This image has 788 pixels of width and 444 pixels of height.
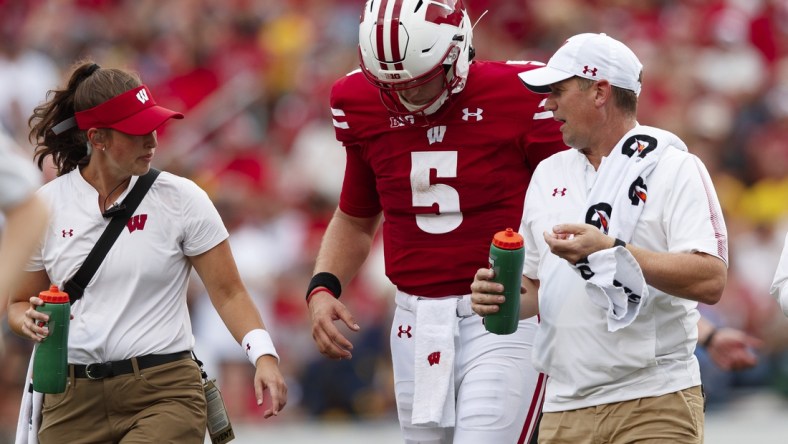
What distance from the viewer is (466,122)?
619cm

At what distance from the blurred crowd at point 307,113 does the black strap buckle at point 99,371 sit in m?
3.89

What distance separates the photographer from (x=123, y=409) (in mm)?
5953

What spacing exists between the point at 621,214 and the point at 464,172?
3.38 ft

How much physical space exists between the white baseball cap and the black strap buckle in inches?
78.8

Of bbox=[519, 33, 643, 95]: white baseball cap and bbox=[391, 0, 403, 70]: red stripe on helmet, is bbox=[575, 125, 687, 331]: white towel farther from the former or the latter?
bbox=[391, 0, 403, 70]: red stripe on helmet

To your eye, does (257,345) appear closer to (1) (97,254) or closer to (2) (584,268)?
(1) (97,254)

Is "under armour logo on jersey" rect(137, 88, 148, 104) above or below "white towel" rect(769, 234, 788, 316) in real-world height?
above

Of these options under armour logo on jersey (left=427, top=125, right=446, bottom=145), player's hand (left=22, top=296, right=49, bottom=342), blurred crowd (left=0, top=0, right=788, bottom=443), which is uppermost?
under armour logo on jersey (left=427, top=125, right=446, bottom=145)

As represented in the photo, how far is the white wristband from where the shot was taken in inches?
243

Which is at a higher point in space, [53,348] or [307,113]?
[53,348]

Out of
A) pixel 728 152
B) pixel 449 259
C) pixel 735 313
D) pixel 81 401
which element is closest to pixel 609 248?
pixel 449 259

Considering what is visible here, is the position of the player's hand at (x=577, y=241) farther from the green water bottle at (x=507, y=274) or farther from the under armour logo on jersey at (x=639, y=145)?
the under armour logo on jersey at (x=639, y=145)

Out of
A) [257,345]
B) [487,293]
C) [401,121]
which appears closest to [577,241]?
[487,293]

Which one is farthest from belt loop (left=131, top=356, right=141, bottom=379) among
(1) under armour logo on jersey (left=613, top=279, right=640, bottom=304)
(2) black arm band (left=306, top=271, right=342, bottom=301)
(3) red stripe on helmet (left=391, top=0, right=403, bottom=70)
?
(1) under armour logo on jersey (left=613, top=279, right=640, bottom=304)
